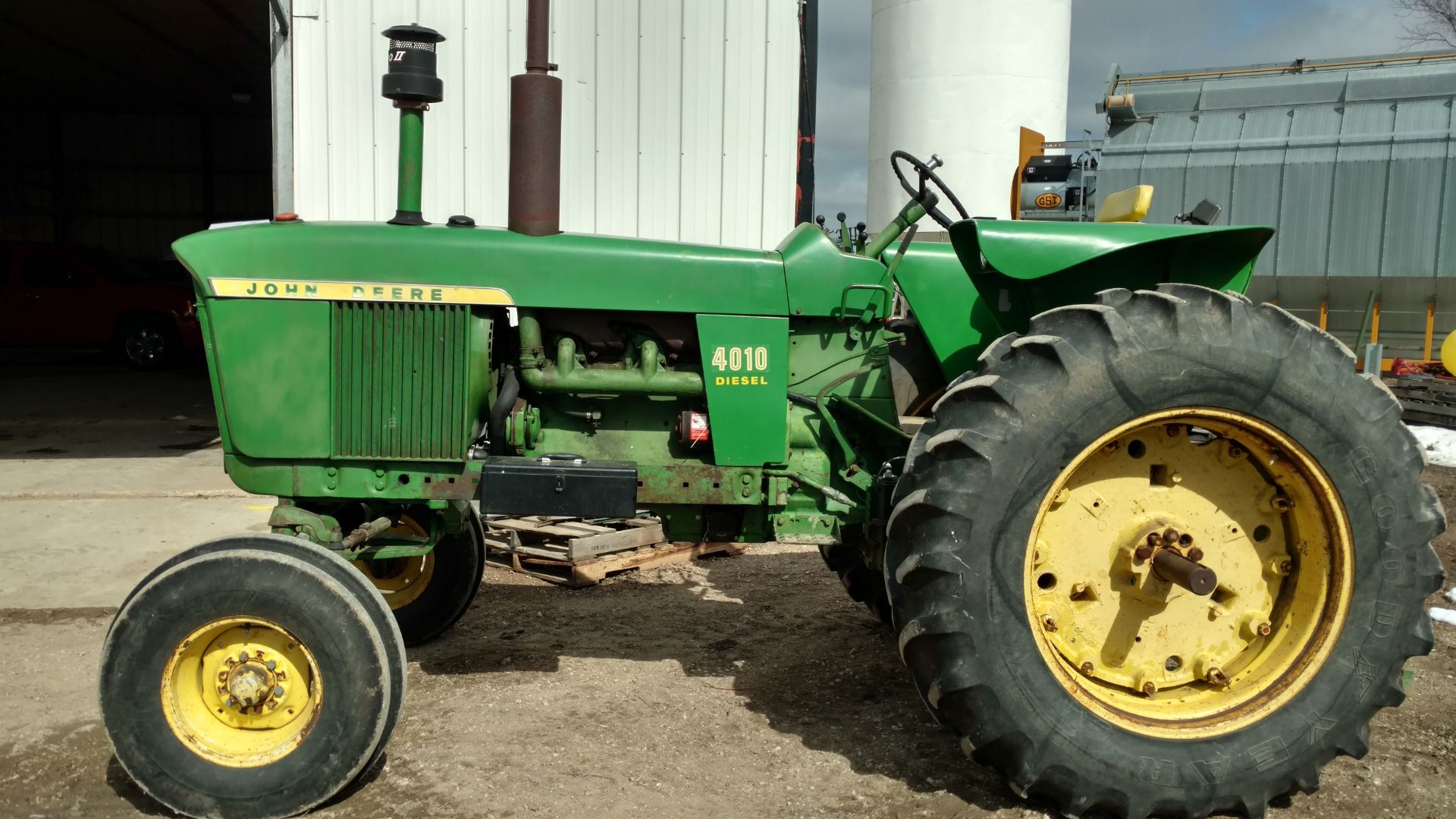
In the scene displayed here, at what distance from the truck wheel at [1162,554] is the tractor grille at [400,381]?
1.40m

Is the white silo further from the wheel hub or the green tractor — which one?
the wheel hub

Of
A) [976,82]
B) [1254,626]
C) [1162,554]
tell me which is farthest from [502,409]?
[976,82]

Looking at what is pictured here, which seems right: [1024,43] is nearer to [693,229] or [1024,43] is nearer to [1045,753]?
[693,229]

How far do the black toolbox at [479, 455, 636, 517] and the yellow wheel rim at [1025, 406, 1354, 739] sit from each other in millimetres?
1217

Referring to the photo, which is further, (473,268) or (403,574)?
(403,574)

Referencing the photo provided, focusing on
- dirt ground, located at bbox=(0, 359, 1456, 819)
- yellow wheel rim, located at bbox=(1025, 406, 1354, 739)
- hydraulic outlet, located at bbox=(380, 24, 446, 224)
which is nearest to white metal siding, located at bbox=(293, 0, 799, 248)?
dirt ground, located at bbox=(0, 359, 1456, 819)

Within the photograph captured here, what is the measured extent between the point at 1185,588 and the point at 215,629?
2.61 metres

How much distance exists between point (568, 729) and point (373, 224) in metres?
1.71

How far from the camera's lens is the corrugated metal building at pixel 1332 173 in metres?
11.7

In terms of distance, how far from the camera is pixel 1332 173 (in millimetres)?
12008

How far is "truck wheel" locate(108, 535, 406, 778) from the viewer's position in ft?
9.66

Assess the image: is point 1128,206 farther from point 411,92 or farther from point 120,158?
point 120,158

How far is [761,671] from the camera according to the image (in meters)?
4.12

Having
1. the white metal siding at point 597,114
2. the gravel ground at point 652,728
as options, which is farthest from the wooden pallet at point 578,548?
the white metal siding at point 597,114
